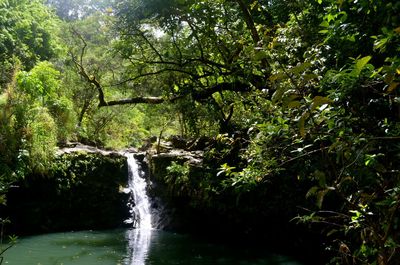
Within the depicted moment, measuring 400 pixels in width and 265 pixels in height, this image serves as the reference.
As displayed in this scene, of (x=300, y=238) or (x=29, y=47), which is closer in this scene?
(x=300, y=238)

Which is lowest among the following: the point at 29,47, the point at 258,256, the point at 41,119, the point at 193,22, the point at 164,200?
the point at 258,256

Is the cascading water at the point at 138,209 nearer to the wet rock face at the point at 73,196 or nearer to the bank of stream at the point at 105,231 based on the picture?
the bank of stream at the point at 105,231

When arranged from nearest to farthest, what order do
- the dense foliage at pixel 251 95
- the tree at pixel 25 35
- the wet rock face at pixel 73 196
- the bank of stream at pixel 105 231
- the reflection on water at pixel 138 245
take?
1. the dense foliage at pixel 251 95
2. the reflection on water at pixel 138 245
3. the bank of stream at pixel 105 231
4. the wet rock face at pixel 73 196
5. the tree at pixel 25 35

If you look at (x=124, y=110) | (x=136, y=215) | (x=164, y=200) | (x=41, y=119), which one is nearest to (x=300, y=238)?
(x=164, y=200)

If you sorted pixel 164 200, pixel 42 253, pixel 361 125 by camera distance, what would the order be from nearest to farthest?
1. pixel 361 125
2. pixel 42 253
3. pixel 164 200

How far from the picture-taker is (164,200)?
A: 12.7 meters

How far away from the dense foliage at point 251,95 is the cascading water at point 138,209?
1816 millimetres

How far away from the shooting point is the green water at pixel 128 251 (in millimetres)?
8258

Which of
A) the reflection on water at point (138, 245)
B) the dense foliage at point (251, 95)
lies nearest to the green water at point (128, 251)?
the reflection on water at point (138, 245)

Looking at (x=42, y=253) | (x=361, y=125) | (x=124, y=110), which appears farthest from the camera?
(x=124, y=110)

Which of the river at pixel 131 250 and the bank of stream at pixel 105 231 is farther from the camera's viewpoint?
the bank of stream at pixel 105 231

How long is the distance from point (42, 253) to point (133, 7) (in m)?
5.82

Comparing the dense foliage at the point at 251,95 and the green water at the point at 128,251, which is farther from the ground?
the dense foliage at the point at 251,95

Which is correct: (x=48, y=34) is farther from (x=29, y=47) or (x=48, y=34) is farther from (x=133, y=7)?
(x=133, y=7)
